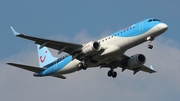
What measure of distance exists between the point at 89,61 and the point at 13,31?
30.1ft

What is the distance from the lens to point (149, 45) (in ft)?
172

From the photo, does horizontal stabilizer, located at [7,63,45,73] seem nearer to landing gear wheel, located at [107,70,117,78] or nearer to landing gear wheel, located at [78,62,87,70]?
landing gear wheel, located at [78,62,87,70]

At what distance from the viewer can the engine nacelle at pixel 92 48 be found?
5331 centimetres

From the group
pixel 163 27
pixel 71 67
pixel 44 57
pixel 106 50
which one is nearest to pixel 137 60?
pixel 106 50

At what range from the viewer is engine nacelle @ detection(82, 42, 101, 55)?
53.3 m

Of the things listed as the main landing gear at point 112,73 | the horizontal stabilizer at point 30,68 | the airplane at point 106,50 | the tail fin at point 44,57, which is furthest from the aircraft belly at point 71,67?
A: the tail fin at point 44,57

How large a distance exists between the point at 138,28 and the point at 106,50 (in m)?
4.02

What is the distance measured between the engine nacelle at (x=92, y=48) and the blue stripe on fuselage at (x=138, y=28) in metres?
2.44

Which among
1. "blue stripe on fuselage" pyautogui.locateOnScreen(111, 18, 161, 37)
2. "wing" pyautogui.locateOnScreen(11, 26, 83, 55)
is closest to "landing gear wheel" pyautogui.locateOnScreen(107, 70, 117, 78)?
"wing" pyautogui.locateOnScreen(11, 26, 83, 55)

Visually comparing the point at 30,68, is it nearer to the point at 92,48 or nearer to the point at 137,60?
the point at 92,48

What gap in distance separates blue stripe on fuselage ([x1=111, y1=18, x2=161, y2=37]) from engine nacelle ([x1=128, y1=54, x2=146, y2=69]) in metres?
5.96

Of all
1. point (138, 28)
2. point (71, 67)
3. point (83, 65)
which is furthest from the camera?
point (71, 67)

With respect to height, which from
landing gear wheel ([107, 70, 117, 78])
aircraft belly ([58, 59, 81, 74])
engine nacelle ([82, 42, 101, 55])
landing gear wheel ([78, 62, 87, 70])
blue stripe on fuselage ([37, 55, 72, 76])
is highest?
blue stripe on fuselage ([37, 55, 72, 76])

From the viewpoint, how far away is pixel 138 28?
5294 centimetres
